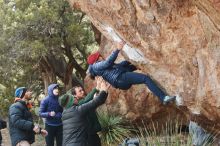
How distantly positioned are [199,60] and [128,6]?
188 centimetres

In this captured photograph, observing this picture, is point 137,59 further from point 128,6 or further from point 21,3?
point 21,3

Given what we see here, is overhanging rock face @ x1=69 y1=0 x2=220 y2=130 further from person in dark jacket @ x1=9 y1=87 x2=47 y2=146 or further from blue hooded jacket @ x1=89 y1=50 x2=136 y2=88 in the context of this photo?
person in dark jacket @ x1=9 y1=87 x2=47 y2=146

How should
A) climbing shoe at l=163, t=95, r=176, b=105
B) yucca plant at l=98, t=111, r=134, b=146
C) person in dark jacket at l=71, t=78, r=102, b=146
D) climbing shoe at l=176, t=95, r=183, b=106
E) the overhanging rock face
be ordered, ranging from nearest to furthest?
the overhanging rock face → person in dark jacket at l=71, t=78, r=102, b=146 → climbing shoe at l=163, t=95, r=176, b=105 → climbing shoe at l=176, t=95, r=183, b=106 → yucca plant at l=98, t=111, r=134, b=146

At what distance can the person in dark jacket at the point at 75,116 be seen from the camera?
7379mm

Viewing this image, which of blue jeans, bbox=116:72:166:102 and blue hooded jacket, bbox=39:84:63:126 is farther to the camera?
blue hooded jacket, bbox=39:84:63:126

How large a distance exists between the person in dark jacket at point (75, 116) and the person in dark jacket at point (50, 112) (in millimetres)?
2703

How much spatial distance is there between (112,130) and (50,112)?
3.47 metres

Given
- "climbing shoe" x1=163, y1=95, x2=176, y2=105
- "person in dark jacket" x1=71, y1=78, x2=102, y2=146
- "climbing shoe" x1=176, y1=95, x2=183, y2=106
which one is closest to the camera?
"person in dark jacket" x1=71, y1=78, x2=102, y2=146

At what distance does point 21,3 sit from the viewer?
16125mm

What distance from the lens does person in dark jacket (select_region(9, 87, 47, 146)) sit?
8.42 m

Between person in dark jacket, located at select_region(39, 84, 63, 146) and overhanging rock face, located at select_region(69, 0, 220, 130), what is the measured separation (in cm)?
204

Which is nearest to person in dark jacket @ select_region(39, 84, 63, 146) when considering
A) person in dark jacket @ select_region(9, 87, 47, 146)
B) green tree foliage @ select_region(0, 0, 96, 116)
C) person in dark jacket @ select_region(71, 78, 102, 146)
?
person in dark jacket @ select_region(9, 87, 47, 146)

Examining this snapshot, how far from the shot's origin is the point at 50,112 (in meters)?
10.2

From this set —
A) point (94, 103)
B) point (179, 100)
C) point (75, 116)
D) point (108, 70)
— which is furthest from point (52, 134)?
point (179, 100)
